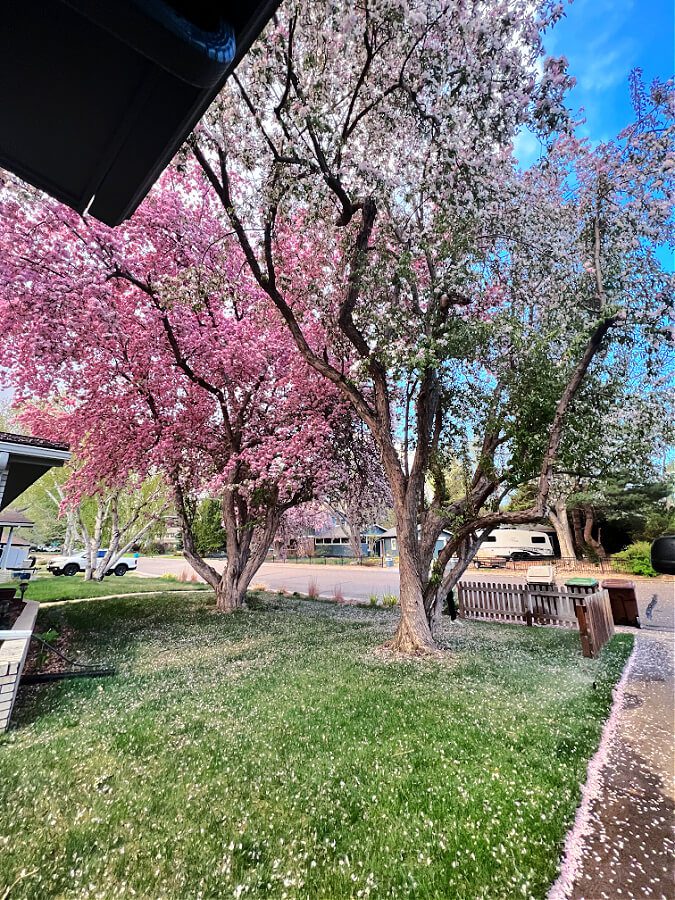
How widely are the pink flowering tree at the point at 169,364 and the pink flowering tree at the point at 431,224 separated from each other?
1.75 metres

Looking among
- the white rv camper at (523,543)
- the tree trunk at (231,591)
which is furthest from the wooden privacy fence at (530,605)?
the white rv camper at (523,543)

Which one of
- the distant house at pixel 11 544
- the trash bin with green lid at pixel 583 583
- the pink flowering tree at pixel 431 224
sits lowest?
the trash bin with green lid at pixel 583 583

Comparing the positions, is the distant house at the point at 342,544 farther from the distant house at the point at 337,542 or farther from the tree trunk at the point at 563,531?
the tree trunk at the point at 563,531

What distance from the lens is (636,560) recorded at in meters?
23.3

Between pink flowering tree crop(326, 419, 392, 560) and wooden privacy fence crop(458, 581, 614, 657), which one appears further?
pink flowering tree crop(326, 419, 392, 560)

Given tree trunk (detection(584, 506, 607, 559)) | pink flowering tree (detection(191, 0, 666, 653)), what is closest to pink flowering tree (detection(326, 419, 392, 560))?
pink flowering tree (detection(191, 0, 666, 653))

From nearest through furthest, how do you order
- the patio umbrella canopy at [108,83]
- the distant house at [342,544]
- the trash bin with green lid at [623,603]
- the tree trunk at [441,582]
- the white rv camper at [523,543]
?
the patio umbrella canopy at [108,83] → the tree trunk at [441,582] → the trash bin with green lid at [623,603] → the white rv camper at [523,543] → the distant house at [342,544]

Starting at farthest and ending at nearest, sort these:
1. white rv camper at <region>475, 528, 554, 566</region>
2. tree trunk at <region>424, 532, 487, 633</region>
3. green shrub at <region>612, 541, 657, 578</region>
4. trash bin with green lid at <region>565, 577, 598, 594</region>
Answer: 1. white rv camper at <region>475, 528, 554, 566</region>
2. green shrub at <region>612, 541, 657, 578</region>
3. trash bin with green lid at <region>565, 577, 598, 594</region>
4. tree trunk at <region>424, 532, 487, 633</region>

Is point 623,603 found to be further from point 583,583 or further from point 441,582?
point 441,582

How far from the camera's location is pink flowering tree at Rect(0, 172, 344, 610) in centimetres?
890

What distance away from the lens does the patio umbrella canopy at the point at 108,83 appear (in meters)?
0.87

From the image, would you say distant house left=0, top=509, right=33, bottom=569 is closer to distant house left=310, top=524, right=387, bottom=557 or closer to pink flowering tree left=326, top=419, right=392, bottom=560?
pink flowering tree left=326, top=419, right=392, bottom=560

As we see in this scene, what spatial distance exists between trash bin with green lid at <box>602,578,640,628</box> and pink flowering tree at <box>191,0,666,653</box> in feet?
17.6

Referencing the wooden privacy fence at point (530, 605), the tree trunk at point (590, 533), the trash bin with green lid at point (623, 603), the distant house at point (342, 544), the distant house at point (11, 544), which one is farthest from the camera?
the distant house at point (342, 544)
